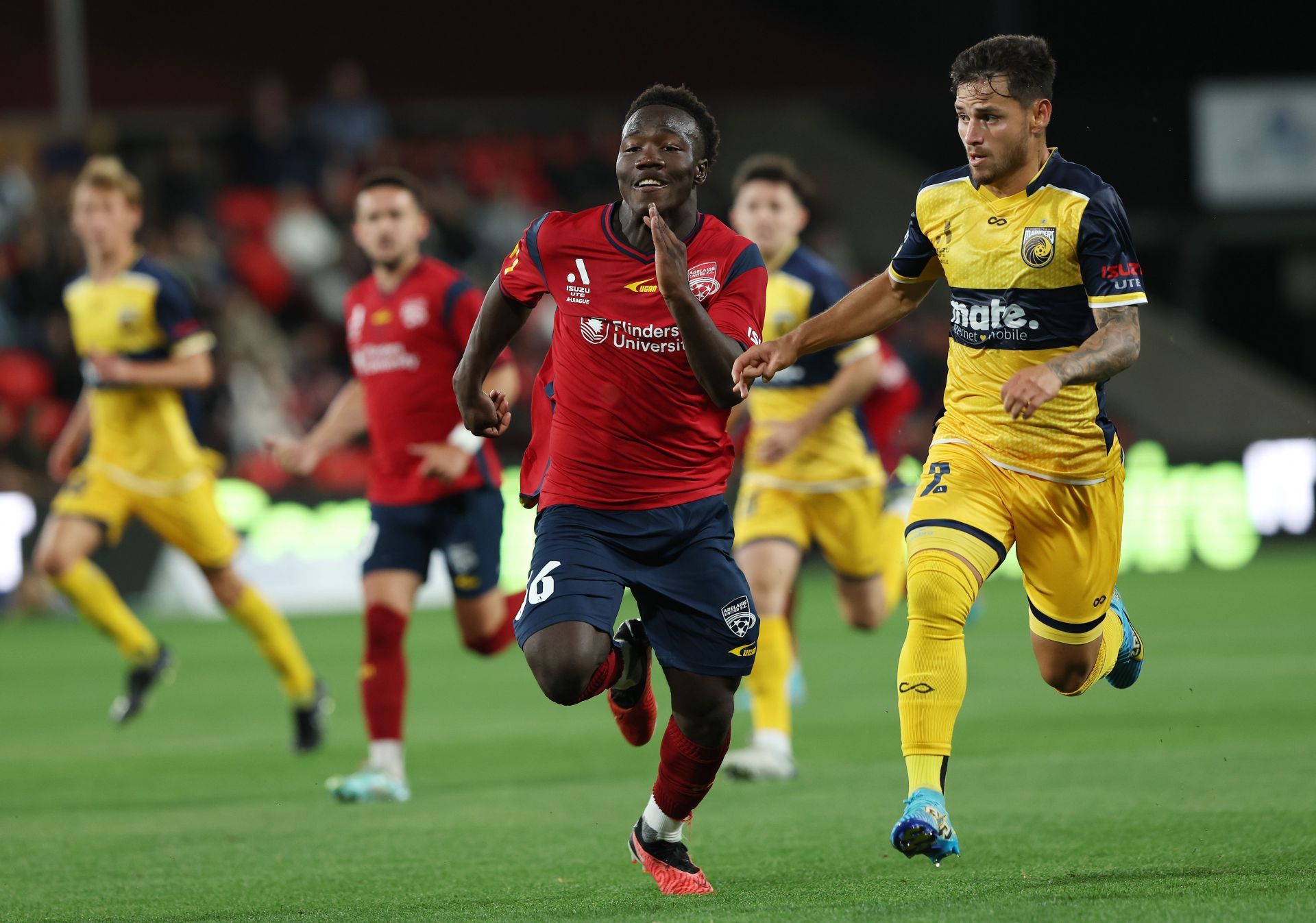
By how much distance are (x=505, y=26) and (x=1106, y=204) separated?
79.9 ft

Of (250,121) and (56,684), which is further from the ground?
(250,121)

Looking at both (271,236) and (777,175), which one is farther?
(271,236)

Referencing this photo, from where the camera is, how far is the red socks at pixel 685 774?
18.6 feet

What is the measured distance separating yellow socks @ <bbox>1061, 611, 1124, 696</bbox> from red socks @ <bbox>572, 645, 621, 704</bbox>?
4.94 feet

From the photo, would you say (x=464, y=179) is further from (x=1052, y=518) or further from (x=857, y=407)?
(x=1052, y=518)

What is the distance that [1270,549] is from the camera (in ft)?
64.7

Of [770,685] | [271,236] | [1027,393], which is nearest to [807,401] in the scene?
[770,685]

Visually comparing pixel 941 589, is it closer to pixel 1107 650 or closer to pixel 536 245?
pixel 1107 650

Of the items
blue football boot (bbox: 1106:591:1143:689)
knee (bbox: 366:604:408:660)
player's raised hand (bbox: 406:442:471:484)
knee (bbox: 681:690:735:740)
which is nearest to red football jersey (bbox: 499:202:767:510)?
knee (bbox: 681:690:735:740)

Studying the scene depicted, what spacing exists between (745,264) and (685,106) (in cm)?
50

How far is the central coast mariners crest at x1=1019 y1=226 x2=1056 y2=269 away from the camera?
5.55 metres

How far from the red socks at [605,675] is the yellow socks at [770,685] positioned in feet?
7.56

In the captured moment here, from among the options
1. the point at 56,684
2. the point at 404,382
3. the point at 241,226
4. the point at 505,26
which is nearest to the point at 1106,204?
the point at 404,382

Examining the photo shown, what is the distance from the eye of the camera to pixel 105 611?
32.1 feet
